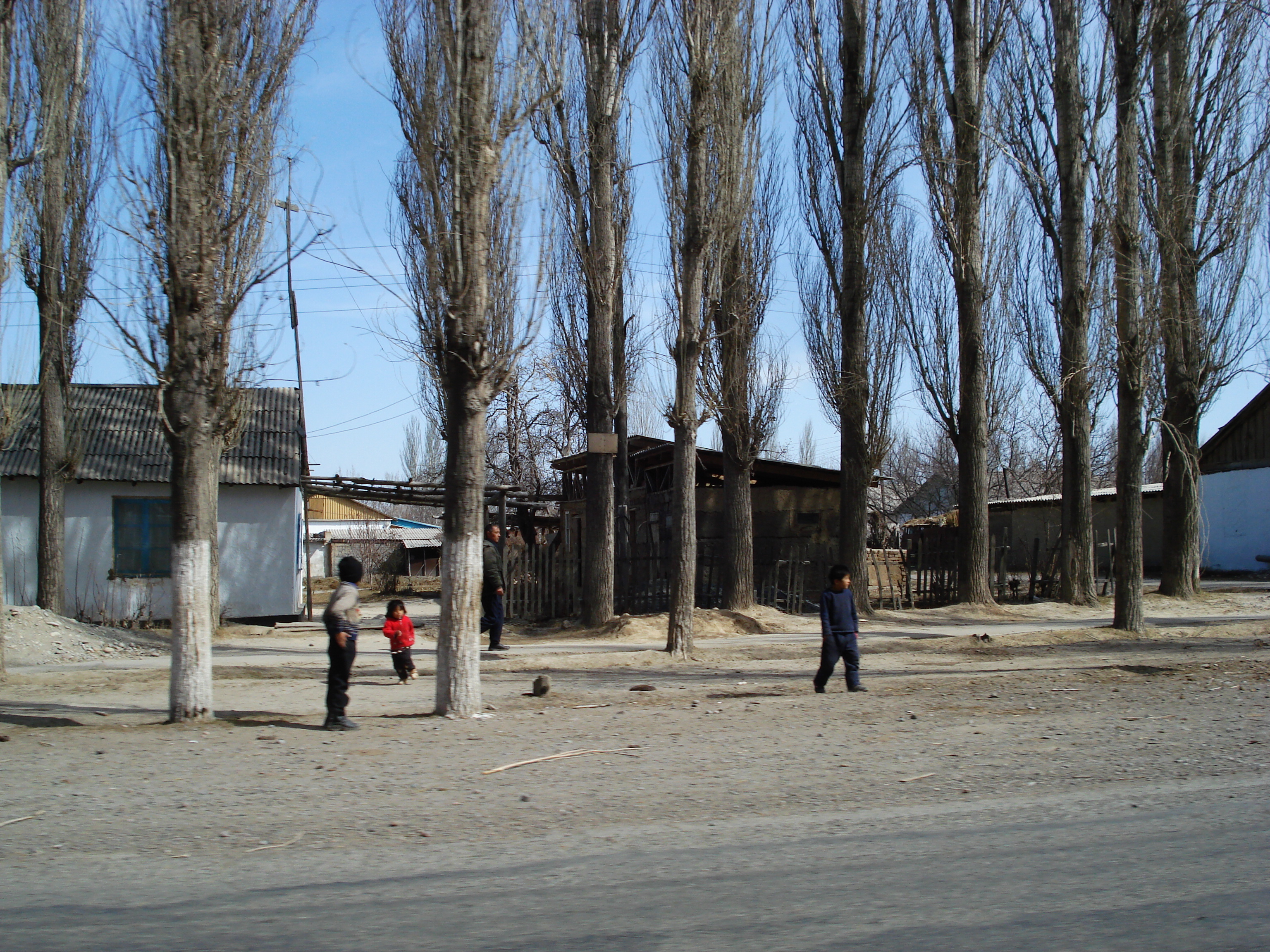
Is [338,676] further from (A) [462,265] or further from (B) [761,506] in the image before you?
(B) [761,506]

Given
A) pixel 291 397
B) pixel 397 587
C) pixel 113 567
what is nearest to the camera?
pixel 113 567

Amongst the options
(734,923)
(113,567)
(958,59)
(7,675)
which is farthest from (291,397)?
(734,923)

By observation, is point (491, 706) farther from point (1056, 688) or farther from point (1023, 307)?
point (1023, 307)

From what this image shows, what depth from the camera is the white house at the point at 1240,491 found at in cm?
3238

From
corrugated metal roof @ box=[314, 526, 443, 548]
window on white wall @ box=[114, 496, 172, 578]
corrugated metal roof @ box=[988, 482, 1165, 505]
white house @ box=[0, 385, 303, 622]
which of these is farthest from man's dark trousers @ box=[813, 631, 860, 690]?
corrugated metal roof @ box=[314, 526, 443, 548]

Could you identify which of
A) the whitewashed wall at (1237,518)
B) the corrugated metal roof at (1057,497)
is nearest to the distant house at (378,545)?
the corrugated metal roof at (1057,497)

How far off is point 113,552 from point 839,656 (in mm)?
15767

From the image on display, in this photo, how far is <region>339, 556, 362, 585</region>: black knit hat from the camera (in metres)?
8.01

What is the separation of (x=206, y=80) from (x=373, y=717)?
5642 mm

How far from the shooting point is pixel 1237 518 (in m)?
33.3

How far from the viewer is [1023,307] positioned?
24.8m

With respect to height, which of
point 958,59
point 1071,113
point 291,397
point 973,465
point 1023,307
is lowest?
point 973,465

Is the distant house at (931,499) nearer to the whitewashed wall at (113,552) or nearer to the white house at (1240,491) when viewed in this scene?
the white house at (1240,491)

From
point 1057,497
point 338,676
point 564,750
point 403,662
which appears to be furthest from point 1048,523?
point 338,676
